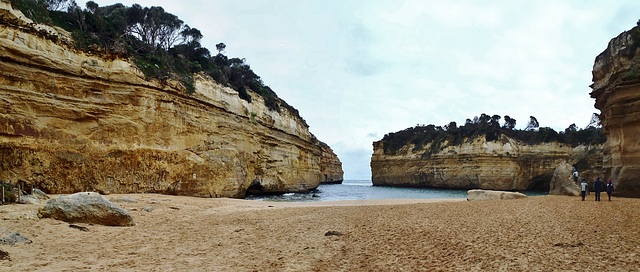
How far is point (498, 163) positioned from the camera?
45438mm

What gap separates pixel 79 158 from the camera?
14.0 meters

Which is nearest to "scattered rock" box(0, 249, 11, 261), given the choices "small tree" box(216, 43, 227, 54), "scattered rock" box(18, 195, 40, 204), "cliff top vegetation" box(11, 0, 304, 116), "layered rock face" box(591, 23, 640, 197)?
"scattered rock" box(18, 195, 40, 204)

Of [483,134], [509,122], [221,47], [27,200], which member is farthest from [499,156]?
[27,200]

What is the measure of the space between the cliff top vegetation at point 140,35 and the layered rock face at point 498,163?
3307cm

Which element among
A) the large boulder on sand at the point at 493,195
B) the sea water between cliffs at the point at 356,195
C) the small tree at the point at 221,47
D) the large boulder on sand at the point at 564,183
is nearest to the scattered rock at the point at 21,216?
the large boulder on sand at the point at 493,195

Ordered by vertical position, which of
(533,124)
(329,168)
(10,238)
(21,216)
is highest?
(533,124)

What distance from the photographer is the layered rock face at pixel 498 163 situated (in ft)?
141

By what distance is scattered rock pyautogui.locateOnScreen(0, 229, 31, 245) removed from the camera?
5.32 meters

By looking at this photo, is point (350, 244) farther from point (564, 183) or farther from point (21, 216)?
point (564, 183)

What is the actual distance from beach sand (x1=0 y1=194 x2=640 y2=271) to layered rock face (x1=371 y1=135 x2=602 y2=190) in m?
41.1

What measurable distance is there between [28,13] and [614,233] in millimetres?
21073

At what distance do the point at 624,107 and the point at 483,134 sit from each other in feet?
114

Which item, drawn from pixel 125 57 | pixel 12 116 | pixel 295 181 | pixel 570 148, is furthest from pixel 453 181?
pixel 12 116

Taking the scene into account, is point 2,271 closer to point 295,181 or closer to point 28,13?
point 28,13
